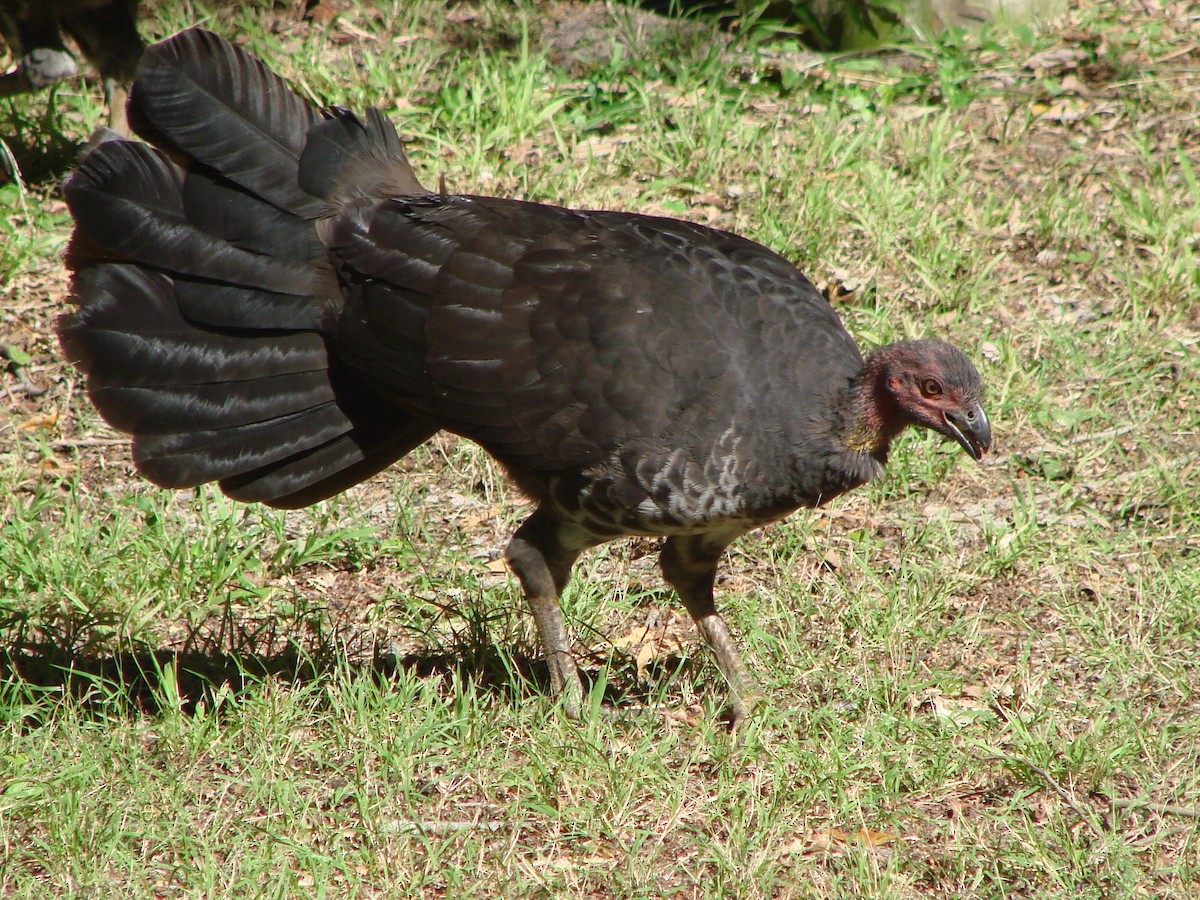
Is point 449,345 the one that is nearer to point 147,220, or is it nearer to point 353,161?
point 353,161

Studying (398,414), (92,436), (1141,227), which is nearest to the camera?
(398,414)

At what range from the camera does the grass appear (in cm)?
370

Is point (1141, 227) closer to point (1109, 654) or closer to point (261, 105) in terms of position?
point (1109, 654)

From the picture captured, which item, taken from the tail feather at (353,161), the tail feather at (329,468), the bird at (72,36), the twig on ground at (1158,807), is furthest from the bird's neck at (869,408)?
the bird at (72,36)

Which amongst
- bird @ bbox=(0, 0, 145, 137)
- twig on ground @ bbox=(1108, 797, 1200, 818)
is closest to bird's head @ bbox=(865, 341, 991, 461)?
twig on ground @ bbox=(1108, 797, 1200, 818)

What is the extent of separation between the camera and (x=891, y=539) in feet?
16.9

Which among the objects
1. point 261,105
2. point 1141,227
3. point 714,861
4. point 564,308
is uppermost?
point 261,105

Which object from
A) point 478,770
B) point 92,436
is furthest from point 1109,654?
point 92,436

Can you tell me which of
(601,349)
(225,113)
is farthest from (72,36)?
(601,349)

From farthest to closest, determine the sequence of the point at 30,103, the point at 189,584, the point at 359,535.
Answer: the point at 30,103, the point at 359,535, the point at 189,584

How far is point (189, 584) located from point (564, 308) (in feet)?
5.78

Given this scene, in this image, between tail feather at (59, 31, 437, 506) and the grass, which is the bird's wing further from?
the grass

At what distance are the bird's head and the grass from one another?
3.05ft

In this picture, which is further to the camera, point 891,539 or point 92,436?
point 92,436
